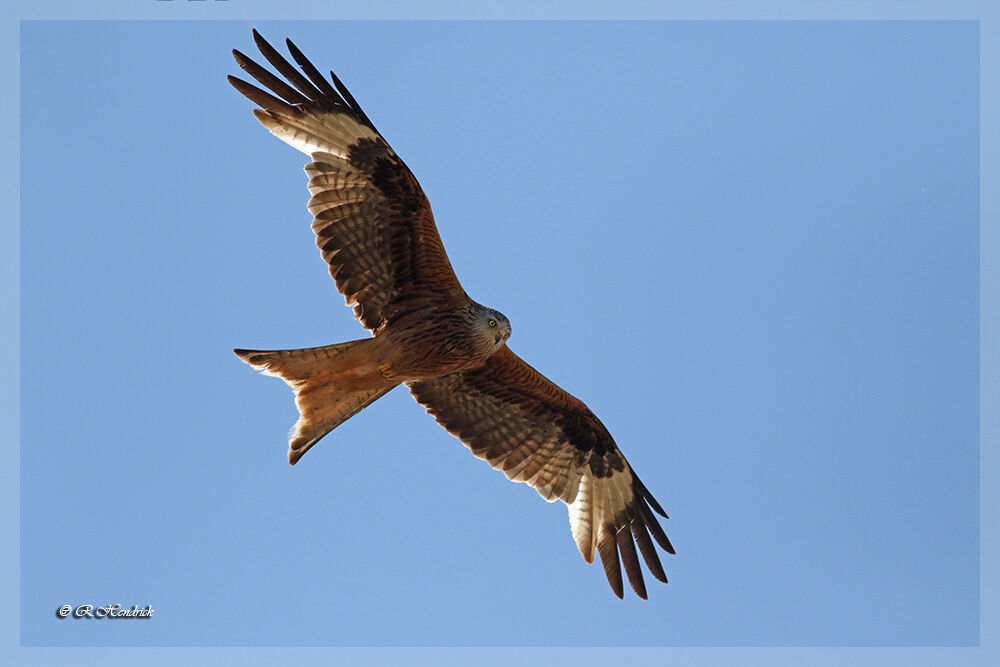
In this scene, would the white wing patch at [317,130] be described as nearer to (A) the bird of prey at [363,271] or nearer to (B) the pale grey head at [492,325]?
(A) the bird of prey at [363,271]

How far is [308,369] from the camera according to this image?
325 inches

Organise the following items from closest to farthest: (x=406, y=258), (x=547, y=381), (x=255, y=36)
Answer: (x=255, y=36)
(x=406, y=258)
(x=547, y=381)

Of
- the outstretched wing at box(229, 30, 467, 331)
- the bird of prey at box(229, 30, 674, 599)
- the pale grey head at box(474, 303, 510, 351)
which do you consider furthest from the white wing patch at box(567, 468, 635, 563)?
the outstretched wing at box(229, 30, 467, 331)

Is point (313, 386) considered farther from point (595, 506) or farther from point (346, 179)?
point (595, 506)

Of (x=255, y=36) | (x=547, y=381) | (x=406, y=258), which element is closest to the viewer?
(x=255, y=36)

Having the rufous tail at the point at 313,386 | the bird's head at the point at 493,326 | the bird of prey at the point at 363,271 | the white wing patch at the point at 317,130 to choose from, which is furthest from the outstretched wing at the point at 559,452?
the white wing patch at the point at 317,130

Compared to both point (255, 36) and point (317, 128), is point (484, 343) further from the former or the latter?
point (255, 36)

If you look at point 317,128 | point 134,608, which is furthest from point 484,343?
point 134,608

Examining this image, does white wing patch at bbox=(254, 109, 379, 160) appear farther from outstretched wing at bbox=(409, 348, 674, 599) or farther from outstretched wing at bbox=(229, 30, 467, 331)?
outstretched wing at bbox=(409, 348, 674, 599)

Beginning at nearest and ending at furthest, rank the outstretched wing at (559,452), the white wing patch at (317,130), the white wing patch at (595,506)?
the white wing patch at (317,130), the outstretched wing at (559,452), the white wing patch at (595,506)

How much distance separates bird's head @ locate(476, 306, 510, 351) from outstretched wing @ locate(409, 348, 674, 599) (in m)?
0.76

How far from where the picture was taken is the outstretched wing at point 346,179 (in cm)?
827

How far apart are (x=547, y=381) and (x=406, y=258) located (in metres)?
1.65

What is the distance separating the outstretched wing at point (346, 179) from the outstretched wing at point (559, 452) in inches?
52.8
